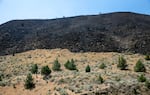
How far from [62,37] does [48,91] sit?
35713mm

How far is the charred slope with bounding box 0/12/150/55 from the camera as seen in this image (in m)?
67.7

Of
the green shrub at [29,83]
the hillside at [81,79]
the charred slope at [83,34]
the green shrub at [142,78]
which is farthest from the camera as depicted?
the charred slope at [83,34]

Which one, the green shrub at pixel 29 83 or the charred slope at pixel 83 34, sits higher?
the charred slope at pixel 83 34

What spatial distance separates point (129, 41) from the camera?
226 ft

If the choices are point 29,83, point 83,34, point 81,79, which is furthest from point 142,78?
point 83,34

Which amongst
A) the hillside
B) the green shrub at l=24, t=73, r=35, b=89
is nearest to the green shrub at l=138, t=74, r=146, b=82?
the hillside

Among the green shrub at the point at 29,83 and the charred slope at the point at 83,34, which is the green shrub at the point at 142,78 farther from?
the charred slope at the point at 83,34

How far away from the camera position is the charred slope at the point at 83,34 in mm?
67688

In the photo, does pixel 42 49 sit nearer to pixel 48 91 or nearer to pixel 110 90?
pixel 48 91

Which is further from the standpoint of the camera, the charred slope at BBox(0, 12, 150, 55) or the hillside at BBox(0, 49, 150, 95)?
the charred slope at BBox(0, 12, 150, 55)

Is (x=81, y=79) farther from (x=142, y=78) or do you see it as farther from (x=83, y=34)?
(x=83, y=34)

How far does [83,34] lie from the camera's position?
244 ft

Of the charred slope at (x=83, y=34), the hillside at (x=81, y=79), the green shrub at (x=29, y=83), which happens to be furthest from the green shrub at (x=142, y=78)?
the charred slope at (x=83, y=34)

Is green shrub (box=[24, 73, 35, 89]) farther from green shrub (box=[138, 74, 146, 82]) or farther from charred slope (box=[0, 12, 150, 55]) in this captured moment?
charred slope (box=[0, 12, 150, 55])
